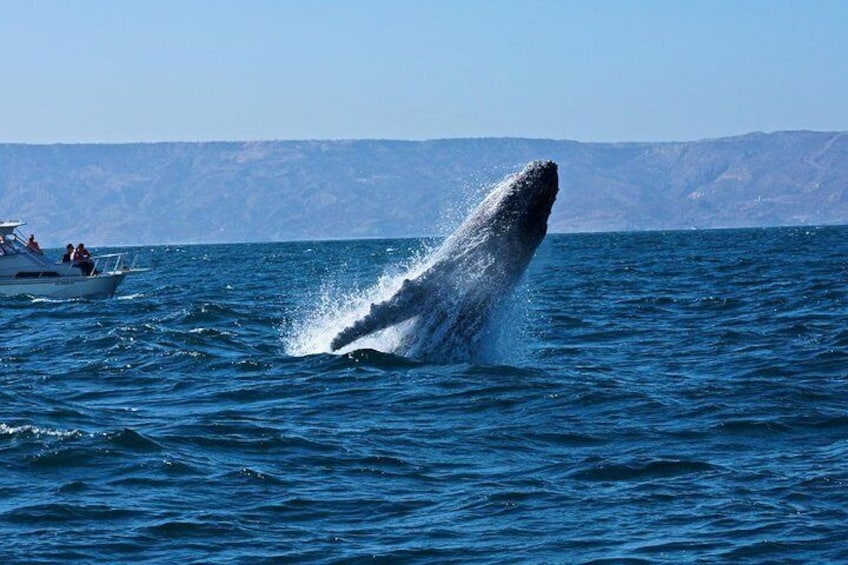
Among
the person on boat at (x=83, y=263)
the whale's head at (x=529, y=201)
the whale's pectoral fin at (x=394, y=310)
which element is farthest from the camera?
the person on boat at (x=83, y=263)

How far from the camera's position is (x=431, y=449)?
1501 cm

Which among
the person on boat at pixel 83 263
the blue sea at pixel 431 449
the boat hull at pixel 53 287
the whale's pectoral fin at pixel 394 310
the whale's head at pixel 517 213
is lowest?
the blue sea at pixel 431 449

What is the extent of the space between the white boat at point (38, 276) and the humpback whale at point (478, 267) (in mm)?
29687

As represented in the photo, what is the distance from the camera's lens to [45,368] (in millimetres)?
24000

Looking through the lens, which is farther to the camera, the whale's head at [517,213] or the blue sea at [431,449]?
the whale's head at [517,213]

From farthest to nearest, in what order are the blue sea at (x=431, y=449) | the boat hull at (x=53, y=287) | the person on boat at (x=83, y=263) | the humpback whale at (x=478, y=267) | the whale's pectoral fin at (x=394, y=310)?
the person on boat at (x=83, y=263) → the boat hull at (x=53, y=287) → the whale's pectoral fin at (x=394, y=310) → the humpback whale at (x=478, y=267) → the blue sea at (x=431, y=449)

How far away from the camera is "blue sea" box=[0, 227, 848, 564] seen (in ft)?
37.2

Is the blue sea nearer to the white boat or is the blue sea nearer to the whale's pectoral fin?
the whale's pectoral fin

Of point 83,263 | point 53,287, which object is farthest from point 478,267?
point 83,263

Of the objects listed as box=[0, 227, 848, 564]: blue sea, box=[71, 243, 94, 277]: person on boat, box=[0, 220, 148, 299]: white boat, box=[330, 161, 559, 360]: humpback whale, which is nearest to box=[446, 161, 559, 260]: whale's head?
box=[330, 161, 559, 360]: humpback whale

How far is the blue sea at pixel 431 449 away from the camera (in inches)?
446

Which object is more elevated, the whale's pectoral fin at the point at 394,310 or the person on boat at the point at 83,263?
the person on boat at the point at 83,263

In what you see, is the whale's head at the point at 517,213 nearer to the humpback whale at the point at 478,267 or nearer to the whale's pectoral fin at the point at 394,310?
the humpback whale at the point at 478,267

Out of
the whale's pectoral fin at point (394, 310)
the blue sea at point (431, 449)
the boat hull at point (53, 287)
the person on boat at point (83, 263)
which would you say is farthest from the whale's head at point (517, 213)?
the person on boat at point (83, 263)
